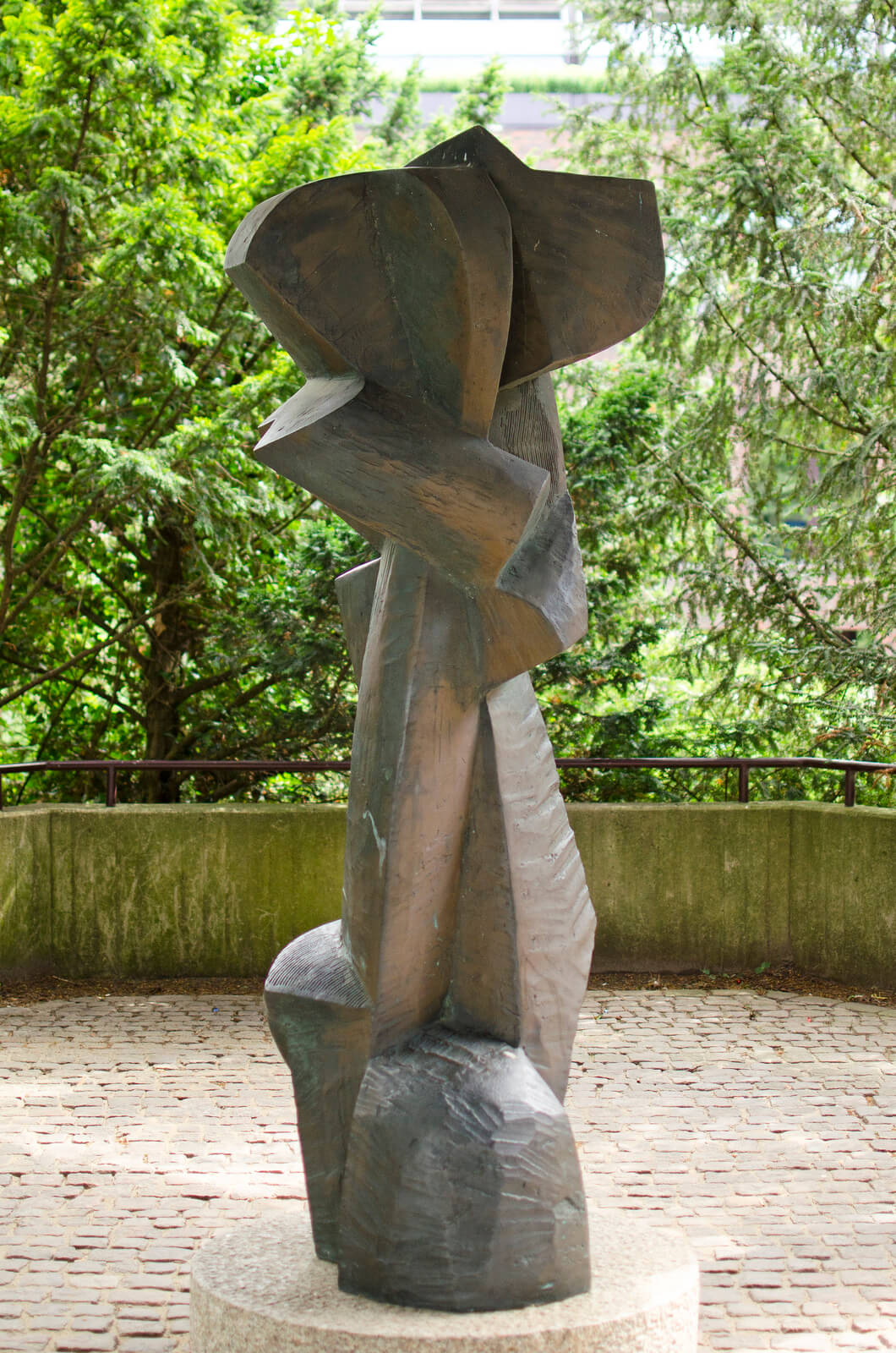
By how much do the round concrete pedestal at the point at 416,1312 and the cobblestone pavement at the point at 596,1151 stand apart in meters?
0.90

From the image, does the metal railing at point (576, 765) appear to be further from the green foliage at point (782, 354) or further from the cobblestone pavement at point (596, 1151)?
the cobblestone pavement at point (596, 1151)

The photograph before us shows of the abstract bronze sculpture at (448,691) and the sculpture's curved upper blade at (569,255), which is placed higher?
the sculpture's curved upper blade at (569,255)

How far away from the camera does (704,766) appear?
846 centimetres

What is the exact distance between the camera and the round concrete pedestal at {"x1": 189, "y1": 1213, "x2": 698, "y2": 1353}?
2570 mm

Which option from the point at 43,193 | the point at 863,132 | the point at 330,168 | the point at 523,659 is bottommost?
the point at 523,659

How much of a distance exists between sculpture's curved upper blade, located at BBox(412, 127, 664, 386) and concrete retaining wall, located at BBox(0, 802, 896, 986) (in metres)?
5.02

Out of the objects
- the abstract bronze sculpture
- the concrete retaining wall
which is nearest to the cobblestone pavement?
the concrete retaining wall

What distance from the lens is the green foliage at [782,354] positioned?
955 centimetres

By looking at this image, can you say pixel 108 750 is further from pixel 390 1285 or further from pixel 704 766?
pixel 390 1285

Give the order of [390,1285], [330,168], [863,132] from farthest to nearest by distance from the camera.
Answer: [863,132] < [330,168] < [390,1285]

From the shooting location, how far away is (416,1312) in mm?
2672

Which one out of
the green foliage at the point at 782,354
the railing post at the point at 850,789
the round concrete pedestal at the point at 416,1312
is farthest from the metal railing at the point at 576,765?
the round concrete pedestal at the point at 416,1312

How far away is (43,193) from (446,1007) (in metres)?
6.10

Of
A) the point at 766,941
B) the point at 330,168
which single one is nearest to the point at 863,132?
the point at 330,168
